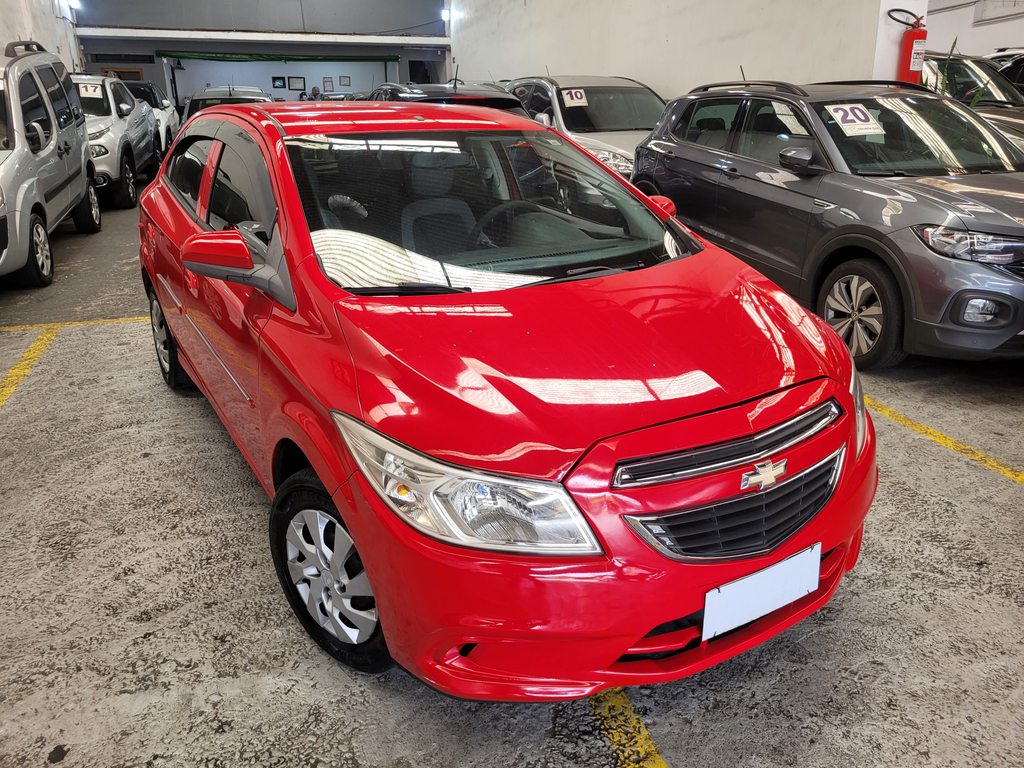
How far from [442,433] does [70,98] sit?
8050 mm

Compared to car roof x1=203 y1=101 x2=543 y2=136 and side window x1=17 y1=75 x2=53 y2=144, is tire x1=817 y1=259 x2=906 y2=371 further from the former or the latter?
side window x1=17 y1=75 x2=53 y2=144

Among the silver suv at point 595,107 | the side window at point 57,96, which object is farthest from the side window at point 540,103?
the side window at point 57,96

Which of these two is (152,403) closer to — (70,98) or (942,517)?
(942,517)

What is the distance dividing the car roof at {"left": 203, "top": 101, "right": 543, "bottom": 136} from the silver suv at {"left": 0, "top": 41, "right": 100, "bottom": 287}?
3524 millimetres

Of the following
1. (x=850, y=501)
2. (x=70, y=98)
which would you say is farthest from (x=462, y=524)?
(x=70, y=98)

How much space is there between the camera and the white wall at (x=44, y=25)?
12.4m

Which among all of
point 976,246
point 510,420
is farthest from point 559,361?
point 976,246

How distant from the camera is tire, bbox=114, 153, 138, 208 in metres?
9.44

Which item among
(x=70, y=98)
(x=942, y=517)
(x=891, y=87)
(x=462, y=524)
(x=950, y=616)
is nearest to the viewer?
(x=462, y=524)

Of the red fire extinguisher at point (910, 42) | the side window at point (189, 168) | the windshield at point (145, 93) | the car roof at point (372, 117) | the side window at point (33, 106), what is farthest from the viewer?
the windshield at point (145, 93)

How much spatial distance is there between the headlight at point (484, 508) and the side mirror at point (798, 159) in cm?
356

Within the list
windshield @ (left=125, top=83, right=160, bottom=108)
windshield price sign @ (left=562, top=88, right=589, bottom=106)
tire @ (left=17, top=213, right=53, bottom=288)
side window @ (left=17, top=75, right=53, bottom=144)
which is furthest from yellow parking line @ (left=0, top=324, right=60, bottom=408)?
windshield @ (left=125, top=83, right=160, bottom=108)

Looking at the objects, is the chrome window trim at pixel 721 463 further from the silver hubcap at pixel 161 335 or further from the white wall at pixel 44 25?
the white wall at pixel 44 25

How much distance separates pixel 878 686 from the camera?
2.01 meters
